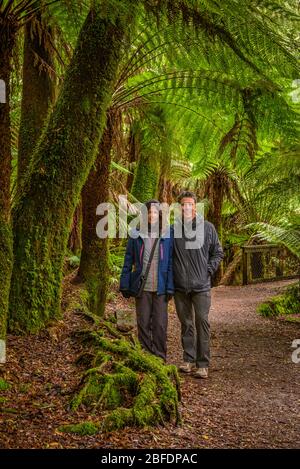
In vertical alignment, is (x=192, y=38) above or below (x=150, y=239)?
above

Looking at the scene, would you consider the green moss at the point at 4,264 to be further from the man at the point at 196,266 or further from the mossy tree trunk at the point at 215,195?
the mossy tree trunk at the point at 215,195

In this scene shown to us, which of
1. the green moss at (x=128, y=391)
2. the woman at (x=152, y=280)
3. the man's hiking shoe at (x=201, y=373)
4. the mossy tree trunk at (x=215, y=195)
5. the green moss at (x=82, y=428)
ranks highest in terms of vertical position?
the mossy tree trunk at (x=215, y=195)

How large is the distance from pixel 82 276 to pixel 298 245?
3893mm

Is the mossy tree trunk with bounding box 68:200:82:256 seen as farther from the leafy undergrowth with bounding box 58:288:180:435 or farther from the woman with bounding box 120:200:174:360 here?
the leafy undergrowth with bounding box 58:288:180:435

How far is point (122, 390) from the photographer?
3.17 m

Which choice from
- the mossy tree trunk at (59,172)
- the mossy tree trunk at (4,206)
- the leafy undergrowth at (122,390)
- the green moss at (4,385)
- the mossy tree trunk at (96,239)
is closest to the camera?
the leafy undergrowth at (122,390)

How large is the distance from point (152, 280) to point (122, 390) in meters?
1.52

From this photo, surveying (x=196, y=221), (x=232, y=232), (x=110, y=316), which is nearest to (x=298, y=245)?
(x=110, y=316)

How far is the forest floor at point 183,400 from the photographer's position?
8.73 feet

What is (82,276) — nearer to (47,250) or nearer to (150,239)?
(150,239)

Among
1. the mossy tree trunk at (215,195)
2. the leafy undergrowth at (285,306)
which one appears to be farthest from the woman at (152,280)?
the mossy tree trunk at (215,195)

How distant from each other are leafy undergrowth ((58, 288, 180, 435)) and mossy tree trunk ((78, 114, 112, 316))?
1.86 meters

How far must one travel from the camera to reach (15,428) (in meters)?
2.59

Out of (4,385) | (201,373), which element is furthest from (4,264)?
(201,373)
